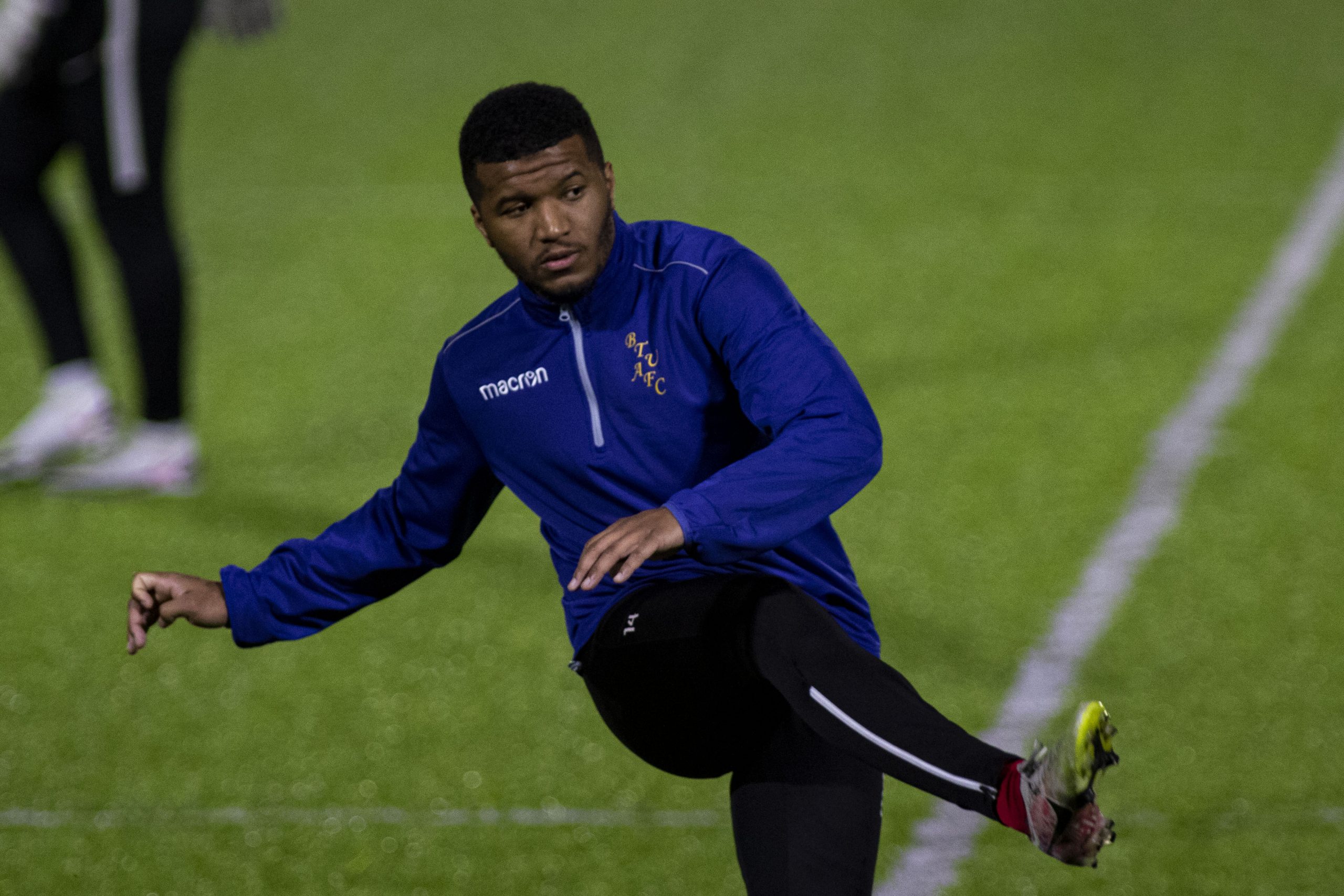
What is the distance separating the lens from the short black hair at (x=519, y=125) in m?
2.47

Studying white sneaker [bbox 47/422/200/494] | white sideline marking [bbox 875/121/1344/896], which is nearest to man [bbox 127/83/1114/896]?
white sideline marking [bbox 875/121/1344/896]

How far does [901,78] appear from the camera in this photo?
9758mm

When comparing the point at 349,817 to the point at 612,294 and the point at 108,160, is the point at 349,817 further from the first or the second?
the point at 108,160

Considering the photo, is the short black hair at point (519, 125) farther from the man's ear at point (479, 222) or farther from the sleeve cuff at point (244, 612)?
the sleeve cuff at point (244, 612)

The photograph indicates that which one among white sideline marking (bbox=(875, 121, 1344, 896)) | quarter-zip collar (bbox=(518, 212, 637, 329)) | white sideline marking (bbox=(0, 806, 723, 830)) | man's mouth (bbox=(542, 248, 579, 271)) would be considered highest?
man's mouth (bbox=(542, 248, 579, 271))

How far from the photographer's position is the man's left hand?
6.98ft

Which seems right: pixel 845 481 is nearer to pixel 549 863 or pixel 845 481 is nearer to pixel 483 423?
pixel 483 423

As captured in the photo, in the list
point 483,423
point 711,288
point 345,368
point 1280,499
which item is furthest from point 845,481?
point 345,368

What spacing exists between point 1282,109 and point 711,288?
23.8ft

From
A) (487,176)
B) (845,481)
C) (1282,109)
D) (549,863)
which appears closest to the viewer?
(845,481)

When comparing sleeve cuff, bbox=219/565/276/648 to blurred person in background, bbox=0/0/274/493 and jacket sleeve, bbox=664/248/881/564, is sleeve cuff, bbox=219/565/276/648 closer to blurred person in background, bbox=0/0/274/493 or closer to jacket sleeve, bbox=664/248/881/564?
jacket sleeve, bbox=664/248/881/564

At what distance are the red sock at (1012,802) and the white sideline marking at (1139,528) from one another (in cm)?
101

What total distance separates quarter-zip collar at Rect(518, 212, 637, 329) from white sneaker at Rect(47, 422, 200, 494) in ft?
9.59

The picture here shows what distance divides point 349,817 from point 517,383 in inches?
50.7
